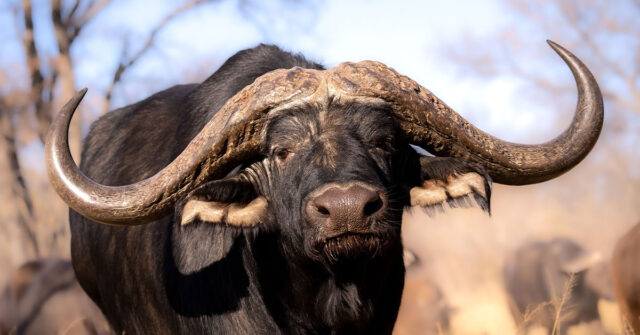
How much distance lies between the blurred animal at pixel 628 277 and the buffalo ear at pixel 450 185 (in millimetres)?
3137

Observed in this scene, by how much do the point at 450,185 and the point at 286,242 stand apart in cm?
84

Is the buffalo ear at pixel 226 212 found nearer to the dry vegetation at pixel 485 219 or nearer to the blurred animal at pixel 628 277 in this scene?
the dry vegetation at pixel 485 219

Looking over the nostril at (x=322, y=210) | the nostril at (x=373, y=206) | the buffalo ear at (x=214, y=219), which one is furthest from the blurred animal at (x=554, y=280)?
the nostril at (x=322, y=210)

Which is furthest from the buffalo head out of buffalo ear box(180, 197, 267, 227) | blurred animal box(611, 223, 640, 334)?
blurred animal box(611, 223, 640, 334)

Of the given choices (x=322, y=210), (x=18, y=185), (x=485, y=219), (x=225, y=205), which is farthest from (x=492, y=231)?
(x=322, y=210)

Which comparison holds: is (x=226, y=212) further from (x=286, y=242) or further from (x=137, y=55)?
(x=137, y=55)

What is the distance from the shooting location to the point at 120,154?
5.26 meters

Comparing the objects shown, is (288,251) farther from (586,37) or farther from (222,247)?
(586,37)

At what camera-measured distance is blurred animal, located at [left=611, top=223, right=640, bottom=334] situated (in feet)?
19.9

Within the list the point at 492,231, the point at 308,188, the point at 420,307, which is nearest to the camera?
the point at 308,188

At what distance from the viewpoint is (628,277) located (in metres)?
6.27

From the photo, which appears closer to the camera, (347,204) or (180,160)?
(347,204)

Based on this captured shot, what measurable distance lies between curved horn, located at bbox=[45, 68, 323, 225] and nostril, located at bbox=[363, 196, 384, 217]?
66 cm

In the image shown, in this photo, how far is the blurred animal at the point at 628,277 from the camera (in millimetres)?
6060
